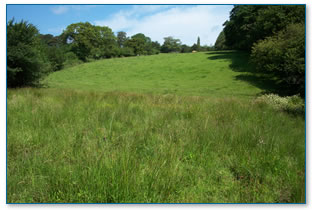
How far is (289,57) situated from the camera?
11484mm

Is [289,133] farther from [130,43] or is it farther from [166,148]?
[130,43]

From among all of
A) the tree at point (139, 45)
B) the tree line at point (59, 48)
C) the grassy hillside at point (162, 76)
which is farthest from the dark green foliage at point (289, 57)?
the tree at point (139, 45)

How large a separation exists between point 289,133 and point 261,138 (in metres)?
0.74

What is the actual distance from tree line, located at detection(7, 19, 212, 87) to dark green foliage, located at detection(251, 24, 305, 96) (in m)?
6.10

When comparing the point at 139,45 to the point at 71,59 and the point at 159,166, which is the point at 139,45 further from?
the point at 159,166

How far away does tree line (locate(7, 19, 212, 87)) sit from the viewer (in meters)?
11.3

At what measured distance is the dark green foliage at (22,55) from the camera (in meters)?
10.8

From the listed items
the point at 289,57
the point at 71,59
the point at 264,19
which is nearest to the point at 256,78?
the point at 264,19

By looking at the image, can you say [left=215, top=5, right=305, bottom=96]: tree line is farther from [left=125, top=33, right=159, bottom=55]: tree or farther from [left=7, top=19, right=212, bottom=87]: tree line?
[left=125, top=33, right=159, bottom=55]: tree

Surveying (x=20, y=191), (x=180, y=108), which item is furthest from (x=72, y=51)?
(x=20, y=191)

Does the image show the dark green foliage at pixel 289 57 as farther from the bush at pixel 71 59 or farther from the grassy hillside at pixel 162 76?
the bush at pixel 71 59

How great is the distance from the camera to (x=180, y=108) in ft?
21.1

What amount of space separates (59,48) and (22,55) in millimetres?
28339

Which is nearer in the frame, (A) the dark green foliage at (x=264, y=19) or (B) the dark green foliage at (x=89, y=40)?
(A) the dark green foliage at (x=264, y=19)
